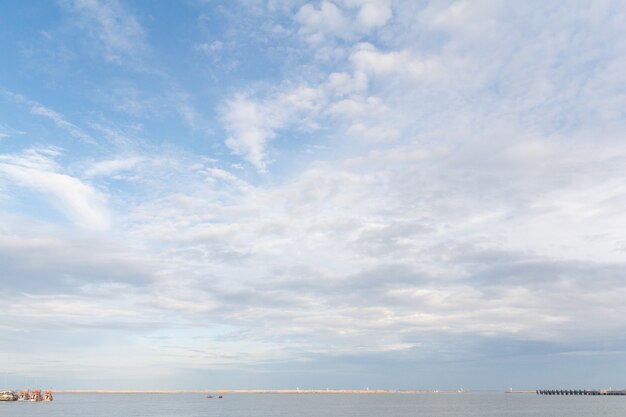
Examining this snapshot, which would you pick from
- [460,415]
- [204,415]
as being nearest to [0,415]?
[204,415]

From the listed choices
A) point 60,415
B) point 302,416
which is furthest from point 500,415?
point 60,415

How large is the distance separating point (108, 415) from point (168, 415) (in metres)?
18.1

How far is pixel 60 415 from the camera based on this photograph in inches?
6511

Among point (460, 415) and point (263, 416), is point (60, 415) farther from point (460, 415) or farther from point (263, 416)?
point (460, 415)

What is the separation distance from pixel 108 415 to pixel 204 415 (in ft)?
96.9

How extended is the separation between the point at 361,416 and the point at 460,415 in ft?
101

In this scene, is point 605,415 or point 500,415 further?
point 500,415

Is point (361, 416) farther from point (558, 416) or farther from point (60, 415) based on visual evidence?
point (60, 415)

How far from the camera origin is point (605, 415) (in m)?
155

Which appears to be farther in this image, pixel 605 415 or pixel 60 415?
pixel 60 415

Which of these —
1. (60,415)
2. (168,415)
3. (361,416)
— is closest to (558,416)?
(361,416)

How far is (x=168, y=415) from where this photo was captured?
164375mm

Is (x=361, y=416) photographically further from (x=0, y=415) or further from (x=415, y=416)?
(x=0, y=415)

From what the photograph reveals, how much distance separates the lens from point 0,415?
6422 inches
